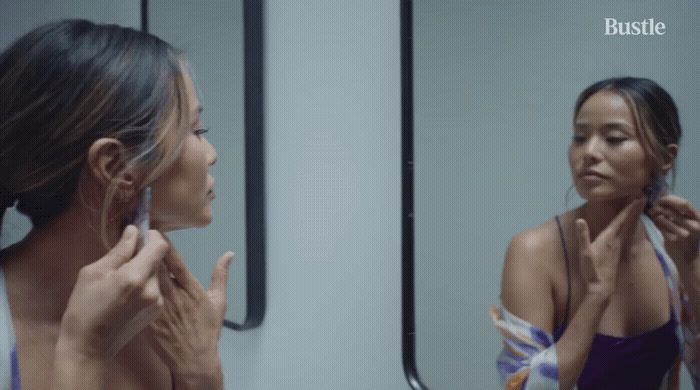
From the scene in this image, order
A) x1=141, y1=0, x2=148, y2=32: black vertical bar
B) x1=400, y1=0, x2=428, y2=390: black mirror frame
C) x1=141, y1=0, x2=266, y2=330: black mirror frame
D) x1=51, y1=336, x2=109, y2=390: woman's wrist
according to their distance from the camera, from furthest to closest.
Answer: x1=141, y1=0, x2=148, y2=32: black vertical bar < x1=141, y1=0, x2=266, y2=330: black mirror frame < x1=400, y1=0, x2=428, y2=390: black mirror frame < x1=51, y1=336, x2=109, y2=390: woman's wrist

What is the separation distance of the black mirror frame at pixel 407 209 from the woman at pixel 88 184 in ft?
1.10

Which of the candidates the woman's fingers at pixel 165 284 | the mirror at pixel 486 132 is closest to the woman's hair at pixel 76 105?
the woman's fingers at pixel 165 284

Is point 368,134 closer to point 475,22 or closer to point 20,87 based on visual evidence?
point 475,22

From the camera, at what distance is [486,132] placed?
0.81 metres

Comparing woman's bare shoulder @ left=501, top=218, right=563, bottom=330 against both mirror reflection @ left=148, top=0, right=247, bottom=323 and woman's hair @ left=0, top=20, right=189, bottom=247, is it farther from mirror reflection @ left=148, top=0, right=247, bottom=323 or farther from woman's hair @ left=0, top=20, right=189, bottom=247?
mirror reflection @ left=148, top=0, right=247, bottom=323

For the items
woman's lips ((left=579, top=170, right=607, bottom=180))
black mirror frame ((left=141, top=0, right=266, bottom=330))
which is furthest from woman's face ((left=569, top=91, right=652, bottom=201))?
black mirror frame ((left=141, top=0, right=266, bottom=330))

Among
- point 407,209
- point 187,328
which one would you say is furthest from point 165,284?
point 407,209

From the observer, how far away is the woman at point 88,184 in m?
0.56

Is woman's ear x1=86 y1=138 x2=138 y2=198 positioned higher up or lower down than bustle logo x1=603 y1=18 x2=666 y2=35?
lower down

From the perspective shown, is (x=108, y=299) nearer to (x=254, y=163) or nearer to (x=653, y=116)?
(x=653, y=116)

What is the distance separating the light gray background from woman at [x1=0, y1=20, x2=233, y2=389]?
39cm

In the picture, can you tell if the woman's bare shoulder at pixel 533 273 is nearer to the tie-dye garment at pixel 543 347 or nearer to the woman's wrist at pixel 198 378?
the tie-dye garment at pixel 543 347

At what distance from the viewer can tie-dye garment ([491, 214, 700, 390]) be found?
0.66m

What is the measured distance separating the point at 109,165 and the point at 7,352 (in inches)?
6.6
